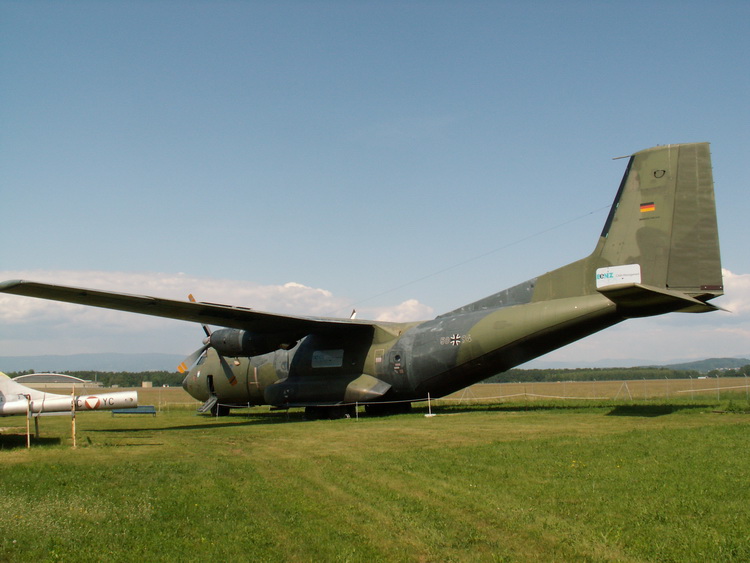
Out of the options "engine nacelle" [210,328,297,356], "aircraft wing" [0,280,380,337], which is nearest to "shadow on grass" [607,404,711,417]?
"aircraft wing" [0,280,380,337]

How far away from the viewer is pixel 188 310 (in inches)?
864

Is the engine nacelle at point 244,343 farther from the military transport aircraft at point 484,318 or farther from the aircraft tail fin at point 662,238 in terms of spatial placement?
the aircraft tail fin at point 662,238

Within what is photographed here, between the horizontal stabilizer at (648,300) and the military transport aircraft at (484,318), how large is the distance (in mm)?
33

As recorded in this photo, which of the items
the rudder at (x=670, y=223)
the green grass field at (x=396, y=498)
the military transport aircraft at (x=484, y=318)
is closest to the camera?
the green grass field at (x=396, y=498)

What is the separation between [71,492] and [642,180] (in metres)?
16.7

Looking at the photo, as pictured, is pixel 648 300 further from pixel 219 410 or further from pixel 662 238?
pixel 219 410

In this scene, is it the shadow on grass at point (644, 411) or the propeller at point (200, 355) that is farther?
the propeller at point (200, 355)

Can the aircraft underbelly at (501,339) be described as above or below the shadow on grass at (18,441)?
above

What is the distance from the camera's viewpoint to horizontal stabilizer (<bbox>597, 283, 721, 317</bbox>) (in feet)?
56.2

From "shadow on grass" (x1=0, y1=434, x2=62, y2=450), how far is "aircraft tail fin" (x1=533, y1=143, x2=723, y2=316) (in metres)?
Result: 15.6

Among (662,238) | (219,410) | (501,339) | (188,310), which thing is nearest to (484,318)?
(501,339)

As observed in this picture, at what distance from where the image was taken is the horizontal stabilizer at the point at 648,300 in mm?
17125

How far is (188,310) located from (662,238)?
50.3ft

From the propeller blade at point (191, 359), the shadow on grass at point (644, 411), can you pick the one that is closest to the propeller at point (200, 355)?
the propeller blade at point (191, 359)
